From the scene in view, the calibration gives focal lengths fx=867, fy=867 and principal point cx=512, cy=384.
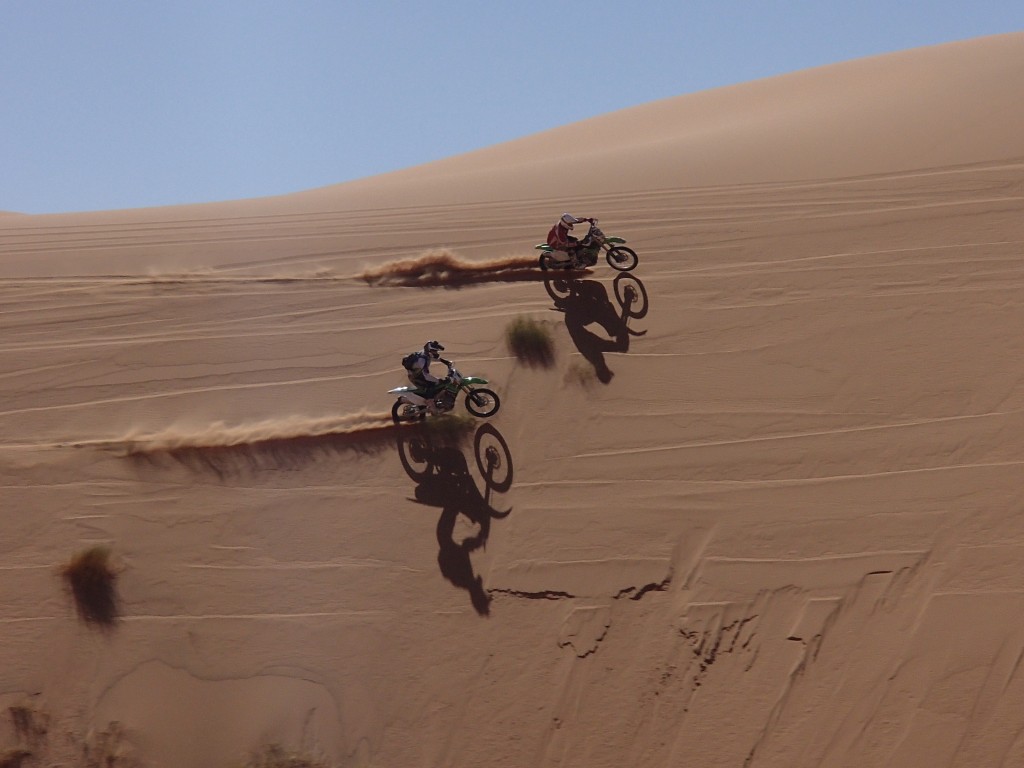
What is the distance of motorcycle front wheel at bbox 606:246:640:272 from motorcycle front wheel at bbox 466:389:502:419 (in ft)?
8.27

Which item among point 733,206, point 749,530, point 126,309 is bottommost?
point 749,530

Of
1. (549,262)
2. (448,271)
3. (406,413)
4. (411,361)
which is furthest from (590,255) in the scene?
(406,413)

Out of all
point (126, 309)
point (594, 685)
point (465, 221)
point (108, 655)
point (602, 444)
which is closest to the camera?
point (594, 685)

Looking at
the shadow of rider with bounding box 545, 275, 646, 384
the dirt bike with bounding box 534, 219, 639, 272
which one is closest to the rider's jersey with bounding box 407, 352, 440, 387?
the shadow of rider with bounding box 545, 275, 646, 384

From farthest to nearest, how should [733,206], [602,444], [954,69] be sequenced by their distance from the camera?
[954,69] → [733,206] → [602,444]

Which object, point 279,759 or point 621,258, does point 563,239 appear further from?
point 279,759

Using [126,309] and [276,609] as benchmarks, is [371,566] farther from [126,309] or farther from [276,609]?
[126,309]

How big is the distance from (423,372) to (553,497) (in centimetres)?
163

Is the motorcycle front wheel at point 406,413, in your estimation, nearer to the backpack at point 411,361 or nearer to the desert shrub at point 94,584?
the backpack at point 411,361

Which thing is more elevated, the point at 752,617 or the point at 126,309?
the point at 126,309

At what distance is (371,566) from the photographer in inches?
272

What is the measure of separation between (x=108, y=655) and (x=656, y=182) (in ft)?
29.4

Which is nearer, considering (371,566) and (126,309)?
(371,566)

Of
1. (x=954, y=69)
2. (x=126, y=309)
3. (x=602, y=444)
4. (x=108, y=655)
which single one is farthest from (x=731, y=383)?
(x=954, y=69)
